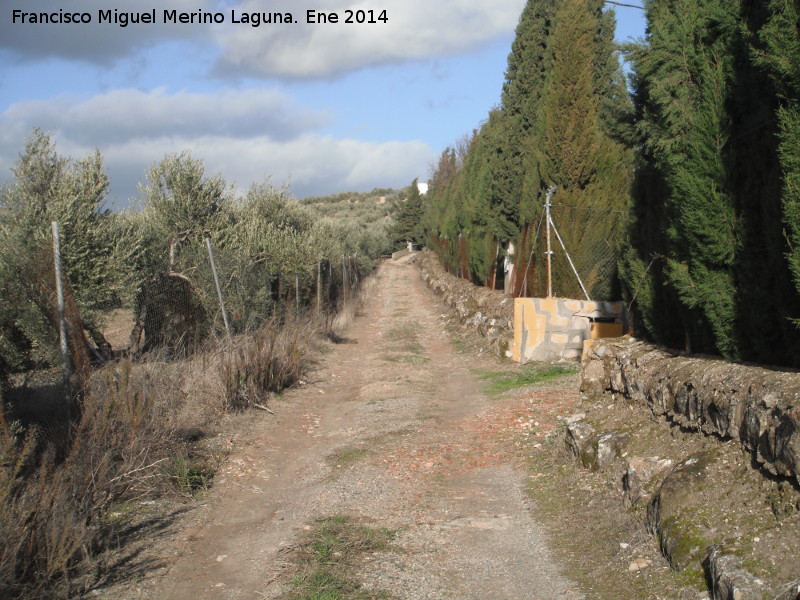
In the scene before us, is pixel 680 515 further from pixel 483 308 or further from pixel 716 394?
pixel 483 308

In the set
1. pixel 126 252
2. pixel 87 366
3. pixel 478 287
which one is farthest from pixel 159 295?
pixel 478 287

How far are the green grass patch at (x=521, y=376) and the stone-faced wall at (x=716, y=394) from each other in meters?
3.57

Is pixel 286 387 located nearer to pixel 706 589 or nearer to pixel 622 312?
pixel 622 312

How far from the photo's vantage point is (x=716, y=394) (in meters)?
5.09

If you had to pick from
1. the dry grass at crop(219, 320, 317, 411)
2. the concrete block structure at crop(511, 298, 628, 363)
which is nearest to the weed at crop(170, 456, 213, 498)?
the dry grass at crop(219, 320, 317, 411)

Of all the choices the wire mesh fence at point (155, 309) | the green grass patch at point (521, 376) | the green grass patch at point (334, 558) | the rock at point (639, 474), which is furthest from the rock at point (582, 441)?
the wire mesh fence at point (155, 309)

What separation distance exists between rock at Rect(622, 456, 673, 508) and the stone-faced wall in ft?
1.22

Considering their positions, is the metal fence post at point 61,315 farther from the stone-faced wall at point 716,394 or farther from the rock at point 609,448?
the stone-faced wall at point 716,394

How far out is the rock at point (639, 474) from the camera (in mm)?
5332

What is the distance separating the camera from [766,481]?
4297 mm

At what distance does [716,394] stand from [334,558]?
2861 mm

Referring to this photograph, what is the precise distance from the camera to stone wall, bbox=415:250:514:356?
14863mm

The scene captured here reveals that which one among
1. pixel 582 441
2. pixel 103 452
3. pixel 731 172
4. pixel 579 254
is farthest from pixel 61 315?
pixel 579 254

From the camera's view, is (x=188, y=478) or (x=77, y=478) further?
(x=188, y=478)
